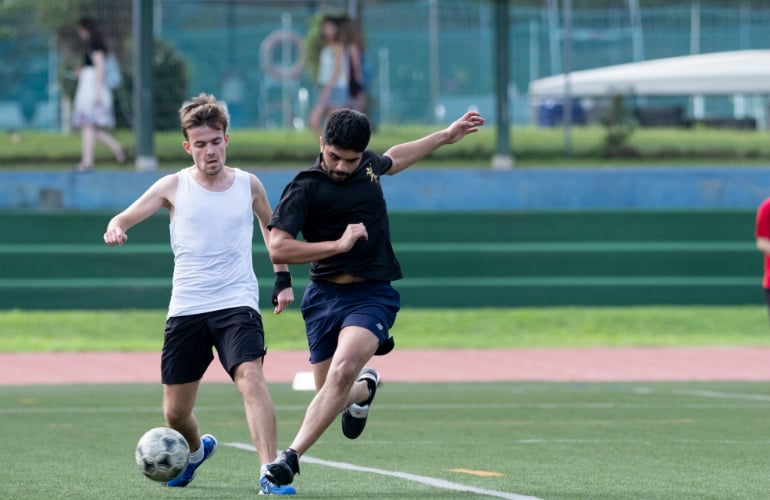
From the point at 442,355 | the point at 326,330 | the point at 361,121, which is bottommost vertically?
the point at 442,355

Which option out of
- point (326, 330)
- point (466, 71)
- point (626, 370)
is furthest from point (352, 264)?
point (466, 71)

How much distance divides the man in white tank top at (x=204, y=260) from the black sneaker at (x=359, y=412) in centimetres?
90

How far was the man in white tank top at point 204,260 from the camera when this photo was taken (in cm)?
817

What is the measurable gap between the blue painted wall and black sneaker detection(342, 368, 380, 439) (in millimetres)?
11710

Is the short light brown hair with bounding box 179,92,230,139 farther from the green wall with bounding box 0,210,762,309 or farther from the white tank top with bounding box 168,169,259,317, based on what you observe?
the green wall with bounding box 0,210,762,309

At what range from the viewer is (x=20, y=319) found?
20.2 meters

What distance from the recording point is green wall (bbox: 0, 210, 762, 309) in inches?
802

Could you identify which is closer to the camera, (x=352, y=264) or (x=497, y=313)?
(x=352, y=264)

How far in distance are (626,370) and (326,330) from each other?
932 centimetres

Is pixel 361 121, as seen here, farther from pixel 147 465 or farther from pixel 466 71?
pixel 466 71

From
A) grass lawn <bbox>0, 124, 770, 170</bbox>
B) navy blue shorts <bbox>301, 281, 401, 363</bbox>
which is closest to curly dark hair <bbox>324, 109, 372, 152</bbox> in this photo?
navy blue shorts <bbox>301, 281, 401, 363</bbox>

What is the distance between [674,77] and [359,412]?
46.6 ft

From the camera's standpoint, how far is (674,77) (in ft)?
72.7

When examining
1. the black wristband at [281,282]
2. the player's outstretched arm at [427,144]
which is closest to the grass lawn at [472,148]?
the player's outstretched arm at [427,144]
